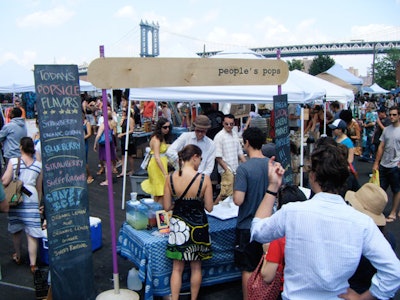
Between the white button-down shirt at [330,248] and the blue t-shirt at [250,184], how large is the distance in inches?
58.2

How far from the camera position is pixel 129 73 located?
131 inches

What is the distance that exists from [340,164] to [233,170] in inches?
162

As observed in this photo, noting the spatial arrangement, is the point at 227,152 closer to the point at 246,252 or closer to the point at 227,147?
the point at 227,147

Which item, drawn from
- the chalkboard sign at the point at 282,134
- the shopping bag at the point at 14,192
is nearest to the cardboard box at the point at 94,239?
the shopping bag at the point at 14,192

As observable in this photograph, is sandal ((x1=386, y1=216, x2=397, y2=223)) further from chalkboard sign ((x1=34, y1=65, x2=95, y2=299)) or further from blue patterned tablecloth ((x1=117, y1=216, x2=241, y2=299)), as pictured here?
chalkboard sign ((x1=34, y1=65, x2=95, y2=299))

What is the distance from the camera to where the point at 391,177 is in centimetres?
610

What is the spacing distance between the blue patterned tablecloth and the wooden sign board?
1424 mm

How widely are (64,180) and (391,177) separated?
193 inches

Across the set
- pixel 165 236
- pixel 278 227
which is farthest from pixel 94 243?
pixel 278 227

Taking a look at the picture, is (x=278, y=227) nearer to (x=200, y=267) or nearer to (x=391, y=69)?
(x=200, y=267)

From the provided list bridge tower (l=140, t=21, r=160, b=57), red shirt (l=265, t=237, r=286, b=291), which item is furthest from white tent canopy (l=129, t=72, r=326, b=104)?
bridge tower (l=140, t=21, r=160, b=57)

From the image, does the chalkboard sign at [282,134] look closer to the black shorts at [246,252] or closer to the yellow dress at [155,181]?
the black shorts at [246,252]

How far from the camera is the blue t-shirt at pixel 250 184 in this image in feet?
11.1

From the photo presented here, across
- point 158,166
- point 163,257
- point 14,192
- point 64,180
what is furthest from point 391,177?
point 14,192
